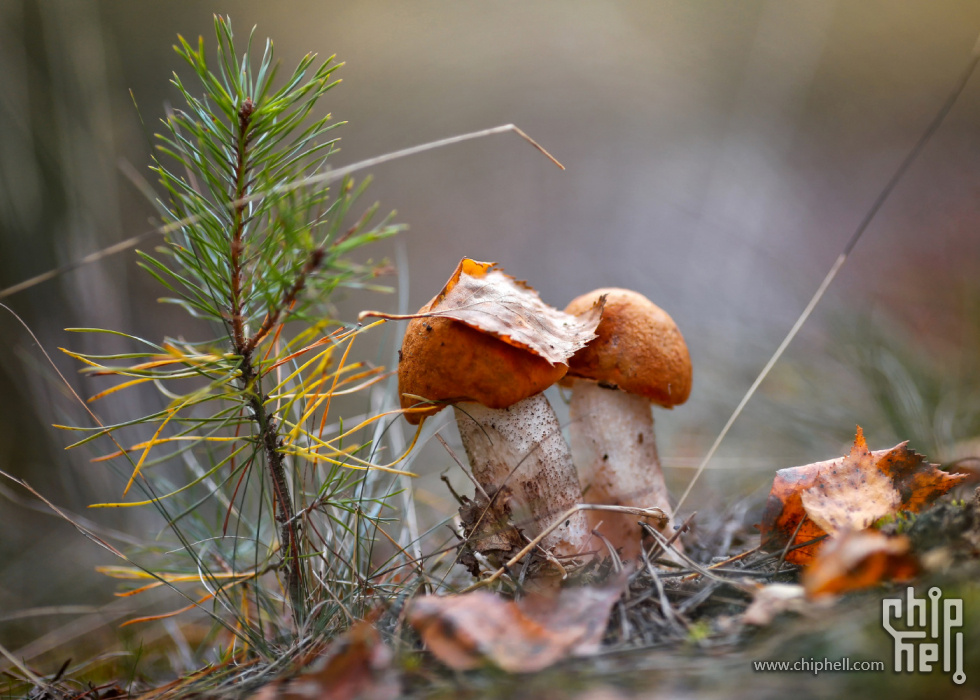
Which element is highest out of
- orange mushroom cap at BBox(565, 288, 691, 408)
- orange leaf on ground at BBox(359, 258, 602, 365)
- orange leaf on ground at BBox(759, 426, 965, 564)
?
orange leaf on ground at BBox(359, 258, 602, 365)

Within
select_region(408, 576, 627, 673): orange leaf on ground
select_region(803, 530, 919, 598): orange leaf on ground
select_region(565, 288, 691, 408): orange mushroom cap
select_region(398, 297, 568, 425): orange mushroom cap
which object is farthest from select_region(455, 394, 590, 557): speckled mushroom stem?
select_region(803, 530, 919, 598): orange leaf on ground

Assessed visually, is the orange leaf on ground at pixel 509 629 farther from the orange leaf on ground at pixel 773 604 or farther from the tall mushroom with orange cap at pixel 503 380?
the tall mushroom with orange cap at pixel 503 380

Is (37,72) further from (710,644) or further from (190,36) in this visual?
(710,644)

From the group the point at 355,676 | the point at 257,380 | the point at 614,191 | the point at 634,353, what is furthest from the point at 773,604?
the point at 614,191

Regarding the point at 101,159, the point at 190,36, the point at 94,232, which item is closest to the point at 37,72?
the point at 101,159

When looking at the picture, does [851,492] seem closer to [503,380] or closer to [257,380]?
[503,380]

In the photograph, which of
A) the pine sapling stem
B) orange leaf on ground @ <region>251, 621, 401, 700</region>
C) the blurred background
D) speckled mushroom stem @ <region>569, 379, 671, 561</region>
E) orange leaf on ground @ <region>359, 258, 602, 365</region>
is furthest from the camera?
the blurred background

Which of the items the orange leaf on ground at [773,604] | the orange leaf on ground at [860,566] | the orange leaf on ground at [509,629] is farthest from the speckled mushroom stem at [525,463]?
the orange leaf on ground at [860,566]

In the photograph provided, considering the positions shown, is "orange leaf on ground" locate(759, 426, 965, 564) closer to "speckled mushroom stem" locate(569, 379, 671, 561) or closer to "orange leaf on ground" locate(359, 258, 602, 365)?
"speckled mushroom stem" locate(569, 379, 671, 561)
